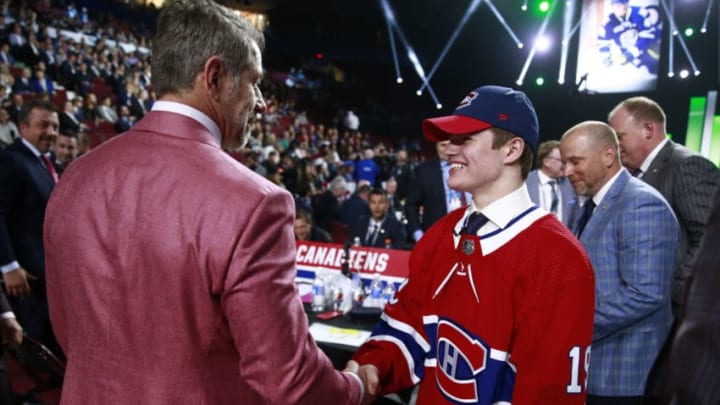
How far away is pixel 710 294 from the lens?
0.63 meters

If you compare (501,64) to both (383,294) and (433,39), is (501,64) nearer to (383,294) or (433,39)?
(433,39)

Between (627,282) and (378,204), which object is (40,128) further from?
(627,282)

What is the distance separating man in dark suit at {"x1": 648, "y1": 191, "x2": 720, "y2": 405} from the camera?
1.98 feet

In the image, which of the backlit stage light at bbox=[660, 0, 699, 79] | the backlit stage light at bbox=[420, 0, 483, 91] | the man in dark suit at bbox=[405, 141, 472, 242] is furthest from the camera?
the backlit stage light at bbox=[420, 0, 483, 91]

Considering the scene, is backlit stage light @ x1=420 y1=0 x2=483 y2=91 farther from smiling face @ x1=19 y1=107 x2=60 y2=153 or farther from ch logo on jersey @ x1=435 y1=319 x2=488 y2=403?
ch logo on jersey @ x1=435 y1=319 x2=488 y2=403

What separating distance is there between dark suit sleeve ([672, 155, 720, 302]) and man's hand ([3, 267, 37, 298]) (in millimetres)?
3933

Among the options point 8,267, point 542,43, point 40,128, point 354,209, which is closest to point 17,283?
point 8,267

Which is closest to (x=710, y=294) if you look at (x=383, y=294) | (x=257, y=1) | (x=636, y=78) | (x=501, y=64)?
(x=383, y=294)

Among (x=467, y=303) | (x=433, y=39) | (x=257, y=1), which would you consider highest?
(x=257, y=1)

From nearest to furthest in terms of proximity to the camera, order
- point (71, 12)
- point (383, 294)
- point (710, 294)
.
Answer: point (710, 294) → point (383, 294) → point (71, 12)

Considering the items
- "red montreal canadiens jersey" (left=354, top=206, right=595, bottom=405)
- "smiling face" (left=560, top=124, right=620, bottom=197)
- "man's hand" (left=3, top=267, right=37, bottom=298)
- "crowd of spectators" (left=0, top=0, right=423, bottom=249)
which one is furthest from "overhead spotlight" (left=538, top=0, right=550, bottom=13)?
"red montreal canadiens jersey" (left=354, top=206, right=595, bottom=405)

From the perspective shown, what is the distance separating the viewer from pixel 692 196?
2.84 m

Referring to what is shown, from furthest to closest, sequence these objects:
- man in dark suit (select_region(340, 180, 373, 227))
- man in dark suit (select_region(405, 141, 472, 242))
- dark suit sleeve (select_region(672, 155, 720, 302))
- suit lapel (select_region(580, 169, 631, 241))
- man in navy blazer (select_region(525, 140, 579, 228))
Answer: man in dark suit (select_region(340, 180, 373, 227)), man in navy blazer (select_region(525, 140, 579, 228)), man in dark suit (select_region(405, 141, 472, 242)), dark suit sleeve (select_region(672, 155, 720, 302)), suit lapel (select_region(580, 169, 631, 241))

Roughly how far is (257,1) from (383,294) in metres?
24.8
